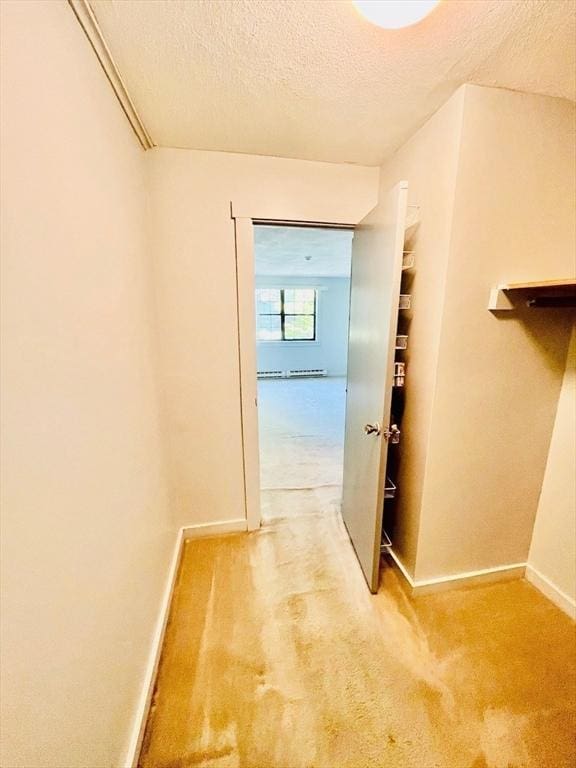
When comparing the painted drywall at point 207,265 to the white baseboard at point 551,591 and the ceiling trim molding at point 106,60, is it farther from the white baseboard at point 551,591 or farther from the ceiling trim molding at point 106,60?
Answer: the white baseboard at point 551,591

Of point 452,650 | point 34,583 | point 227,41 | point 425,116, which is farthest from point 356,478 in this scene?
point 227,41

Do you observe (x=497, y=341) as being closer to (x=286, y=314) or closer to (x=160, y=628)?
(x=160, y=628)

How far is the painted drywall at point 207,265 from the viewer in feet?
5.25

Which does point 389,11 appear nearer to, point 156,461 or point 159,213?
point 159,213

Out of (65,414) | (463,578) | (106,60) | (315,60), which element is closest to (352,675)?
(463,578)

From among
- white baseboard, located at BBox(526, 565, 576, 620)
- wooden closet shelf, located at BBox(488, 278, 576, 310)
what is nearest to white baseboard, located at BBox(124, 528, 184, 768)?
white baseboard, located at BBox(526, 565, 576, 620)

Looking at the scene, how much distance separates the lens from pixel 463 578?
64.0 inches

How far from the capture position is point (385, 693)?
3.82ft

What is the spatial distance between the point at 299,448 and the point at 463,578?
1.94 meters

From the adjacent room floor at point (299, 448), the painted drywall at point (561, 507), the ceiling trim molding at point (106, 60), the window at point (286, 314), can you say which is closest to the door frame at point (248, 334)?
the adjacent room floor at point (299, 448)

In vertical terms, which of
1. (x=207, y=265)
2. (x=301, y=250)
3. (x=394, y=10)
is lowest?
→ (x=207, y=265)

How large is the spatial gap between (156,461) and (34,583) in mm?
940

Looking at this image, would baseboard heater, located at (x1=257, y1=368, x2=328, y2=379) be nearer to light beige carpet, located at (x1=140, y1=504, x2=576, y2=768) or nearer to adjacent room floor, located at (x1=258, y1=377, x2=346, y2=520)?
adjacent room floor, located at (x1=258, y1=377, x2=346, y2=520)

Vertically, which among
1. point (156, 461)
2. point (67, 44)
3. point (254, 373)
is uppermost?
point (67, 44)
